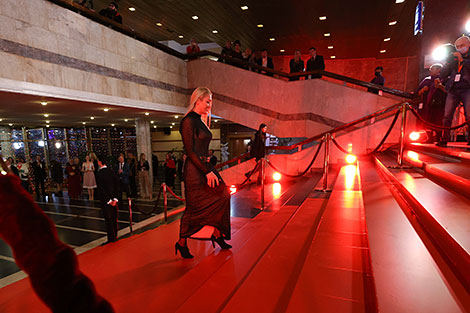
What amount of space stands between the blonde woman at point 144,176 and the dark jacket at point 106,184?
176 inches

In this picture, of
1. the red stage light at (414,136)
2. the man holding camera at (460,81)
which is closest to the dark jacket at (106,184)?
the man holding camera at (460,81)

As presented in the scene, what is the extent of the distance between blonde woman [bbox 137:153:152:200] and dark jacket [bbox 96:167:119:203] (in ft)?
14.7

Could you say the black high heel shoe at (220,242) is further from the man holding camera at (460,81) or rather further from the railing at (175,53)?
the railing at (175,53)

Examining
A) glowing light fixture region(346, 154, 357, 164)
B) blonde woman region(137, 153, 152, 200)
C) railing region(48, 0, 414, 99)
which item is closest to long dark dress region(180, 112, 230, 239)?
railing region(48, 0, 414, 99)

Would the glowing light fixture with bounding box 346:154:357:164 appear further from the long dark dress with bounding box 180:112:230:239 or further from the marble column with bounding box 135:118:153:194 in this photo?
the marble column with bounding box 135:118:153:194

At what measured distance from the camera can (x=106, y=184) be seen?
14.5 feet

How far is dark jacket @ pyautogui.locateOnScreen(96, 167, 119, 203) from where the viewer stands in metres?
4.38

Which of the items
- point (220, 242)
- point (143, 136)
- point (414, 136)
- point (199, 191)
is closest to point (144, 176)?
point (143, 136)

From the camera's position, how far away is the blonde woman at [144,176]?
350 inches

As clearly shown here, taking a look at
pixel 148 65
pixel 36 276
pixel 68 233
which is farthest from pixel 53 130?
pixel 36 276

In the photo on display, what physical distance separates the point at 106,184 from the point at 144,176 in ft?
15.5

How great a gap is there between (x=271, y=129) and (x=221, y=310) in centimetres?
819

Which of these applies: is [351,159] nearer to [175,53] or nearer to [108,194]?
[108,194]

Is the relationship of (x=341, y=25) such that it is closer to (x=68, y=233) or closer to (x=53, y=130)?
(x=68, y=233)
